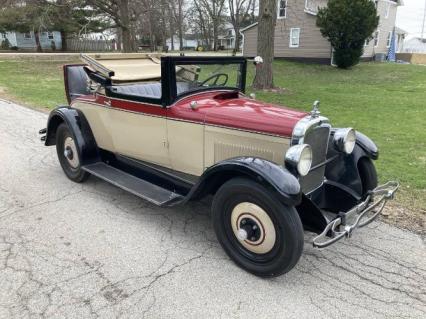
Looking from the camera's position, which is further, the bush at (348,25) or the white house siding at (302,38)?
the white house siding at (302,38)

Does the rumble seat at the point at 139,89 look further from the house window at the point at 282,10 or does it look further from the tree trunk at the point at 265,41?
the house window at the point at 282,10

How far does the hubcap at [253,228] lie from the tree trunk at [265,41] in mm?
9799

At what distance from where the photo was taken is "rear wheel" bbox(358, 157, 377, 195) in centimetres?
368

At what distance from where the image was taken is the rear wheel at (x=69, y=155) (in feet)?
15.3

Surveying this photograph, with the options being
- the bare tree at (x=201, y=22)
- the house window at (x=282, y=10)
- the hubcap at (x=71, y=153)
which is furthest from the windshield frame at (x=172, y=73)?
the bare tree at (x=201, y=22)

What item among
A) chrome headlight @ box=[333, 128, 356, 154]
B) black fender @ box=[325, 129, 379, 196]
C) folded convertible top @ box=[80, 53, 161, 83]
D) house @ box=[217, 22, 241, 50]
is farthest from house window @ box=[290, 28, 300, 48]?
house @ box=[217, 22, 241, 50]

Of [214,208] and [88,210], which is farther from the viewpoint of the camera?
[88,210]

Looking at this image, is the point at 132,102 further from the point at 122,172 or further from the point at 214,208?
the point at 214,208

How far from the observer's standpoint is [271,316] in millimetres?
2488

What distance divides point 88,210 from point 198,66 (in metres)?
1.91

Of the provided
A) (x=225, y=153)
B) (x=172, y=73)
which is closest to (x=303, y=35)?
(x=172, y=73)

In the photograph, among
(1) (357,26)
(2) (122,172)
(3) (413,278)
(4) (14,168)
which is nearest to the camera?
(3) (413,278)

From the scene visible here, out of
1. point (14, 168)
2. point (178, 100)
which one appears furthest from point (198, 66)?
point (14, 168)

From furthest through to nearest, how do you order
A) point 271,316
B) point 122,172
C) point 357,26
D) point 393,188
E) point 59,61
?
1. point 59,61
2. point 357,26
3. point 122,172
4. point 393,188
5. point 271,316
